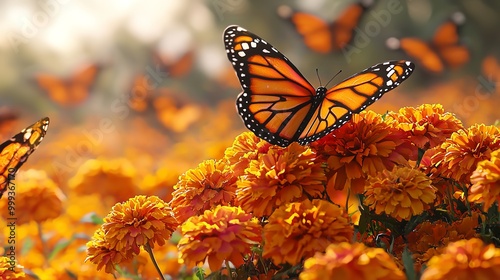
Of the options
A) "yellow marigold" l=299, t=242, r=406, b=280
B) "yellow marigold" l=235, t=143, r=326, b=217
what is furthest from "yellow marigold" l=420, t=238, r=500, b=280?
"yellow marigold" l=235, t=143, r=326, b=217

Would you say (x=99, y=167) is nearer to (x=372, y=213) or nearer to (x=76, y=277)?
(x=76, y=277)

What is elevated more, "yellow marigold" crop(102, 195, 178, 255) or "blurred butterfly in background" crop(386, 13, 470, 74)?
"blurred butterfly in background" crop(386, 13, 470, 74)

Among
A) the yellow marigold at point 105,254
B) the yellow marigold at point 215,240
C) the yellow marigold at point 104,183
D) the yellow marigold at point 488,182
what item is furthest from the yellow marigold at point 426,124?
the yellow marigold at point 104,183

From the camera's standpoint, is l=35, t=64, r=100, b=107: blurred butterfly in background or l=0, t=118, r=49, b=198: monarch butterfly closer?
l=0, t=118, r=49, b=198: monarch butterfly

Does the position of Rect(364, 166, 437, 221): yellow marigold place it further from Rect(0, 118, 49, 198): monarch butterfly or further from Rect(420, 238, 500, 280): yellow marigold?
Rect(0, 118, 49, 198): monarch butterfly

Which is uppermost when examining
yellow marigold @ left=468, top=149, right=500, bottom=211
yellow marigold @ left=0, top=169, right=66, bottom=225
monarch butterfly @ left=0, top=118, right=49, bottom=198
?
yellow marigold @ left=0, top=169, right=66, bottom=225

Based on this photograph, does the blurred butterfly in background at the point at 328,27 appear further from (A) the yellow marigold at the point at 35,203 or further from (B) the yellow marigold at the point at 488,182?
(B) the yellow marigold at the point at 488,182

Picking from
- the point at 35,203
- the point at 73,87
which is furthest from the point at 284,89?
the point at 73,87

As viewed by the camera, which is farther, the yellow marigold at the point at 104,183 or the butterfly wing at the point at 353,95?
the yellow marigold at the point at 104,183
